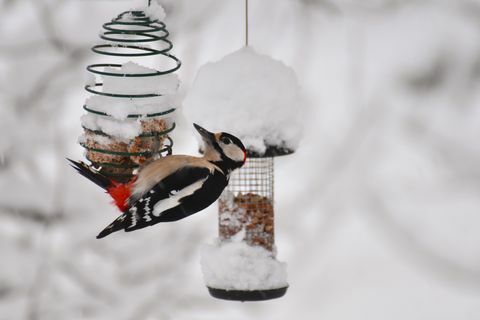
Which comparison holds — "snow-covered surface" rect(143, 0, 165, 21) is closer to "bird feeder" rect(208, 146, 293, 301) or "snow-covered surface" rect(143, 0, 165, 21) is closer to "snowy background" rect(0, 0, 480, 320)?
"bird feeder" rect(208, 146, 293, 301)

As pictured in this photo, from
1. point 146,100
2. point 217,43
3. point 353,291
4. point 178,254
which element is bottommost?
point 353,291

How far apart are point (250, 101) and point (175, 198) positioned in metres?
0.57

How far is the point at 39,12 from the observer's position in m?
6.82

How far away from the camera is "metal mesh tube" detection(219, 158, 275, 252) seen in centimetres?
464

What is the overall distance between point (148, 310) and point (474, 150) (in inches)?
106

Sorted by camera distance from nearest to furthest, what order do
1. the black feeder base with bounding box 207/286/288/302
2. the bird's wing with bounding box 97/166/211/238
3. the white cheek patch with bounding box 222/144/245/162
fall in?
1. the bird's wing with bounding box 97/166/211/238
2. the white cheek patch with bounding box 222/144/245/162
3. the black feeder base with bounding box 207/286/288/302

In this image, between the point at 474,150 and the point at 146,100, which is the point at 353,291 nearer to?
the point at 474,150

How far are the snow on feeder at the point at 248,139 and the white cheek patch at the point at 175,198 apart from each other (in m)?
0.33

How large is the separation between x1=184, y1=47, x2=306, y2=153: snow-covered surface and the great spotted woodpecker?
16 cm

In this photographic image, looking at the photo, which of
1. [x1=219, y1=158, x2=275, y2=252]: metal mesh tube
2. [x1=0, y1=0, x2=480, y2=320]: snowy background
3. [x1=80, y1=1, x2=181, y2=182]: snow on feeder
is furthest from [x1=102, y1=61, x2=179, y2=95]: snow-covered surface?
[x1=0, y1=0, x2=480, y2=320]: snowy background

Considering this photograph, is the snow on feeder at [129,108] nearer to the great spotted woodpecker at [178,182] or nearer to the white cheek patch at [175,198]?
the great spotted woodpecker at [178,182]

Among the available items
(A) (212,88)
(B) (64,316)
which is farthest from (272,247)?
(B) (64,316)

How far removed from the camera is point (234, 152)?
407 cm

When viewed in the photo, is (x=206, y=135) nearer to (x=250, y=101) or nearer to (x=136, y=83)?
(x=250, y=101)
